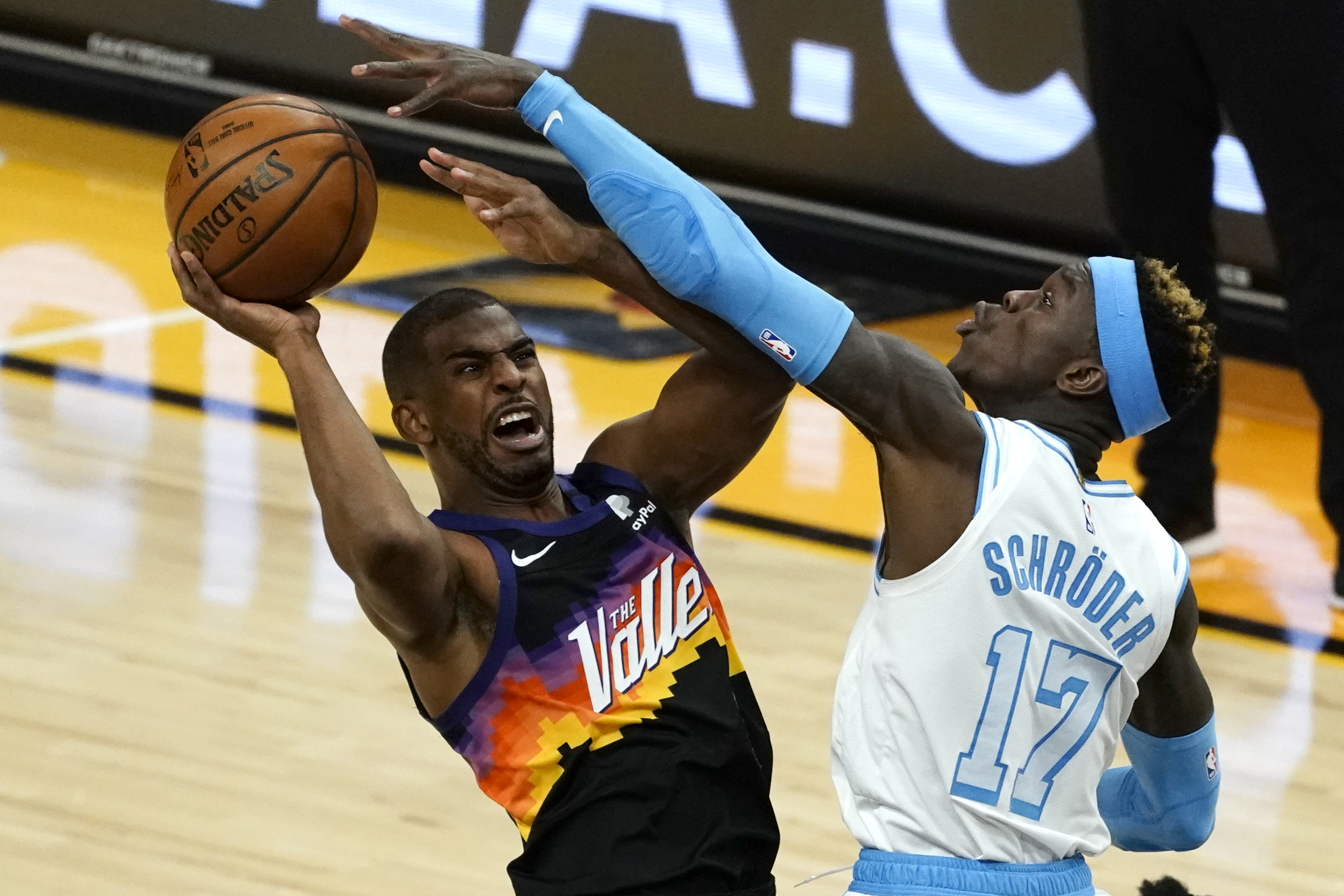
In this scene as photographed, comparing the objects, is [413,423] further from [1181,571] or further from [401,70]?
[1181,571]

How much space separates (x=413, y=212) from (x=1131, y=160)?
173 inches

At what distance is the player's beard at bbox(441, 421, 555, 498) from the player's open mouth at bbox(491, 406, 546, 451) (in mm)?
11

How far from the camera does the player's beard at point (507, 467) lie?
3.40 m

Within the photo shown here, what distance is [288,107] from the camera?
346 centimetres

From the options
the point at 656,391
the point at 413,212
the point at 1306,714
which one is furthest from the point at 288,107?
the point at 413,212

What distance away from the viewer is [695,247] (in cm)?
305

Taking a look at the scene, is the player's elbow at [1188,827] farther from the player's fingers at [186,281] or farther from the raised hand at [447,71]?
the player's fingers at [186,281]

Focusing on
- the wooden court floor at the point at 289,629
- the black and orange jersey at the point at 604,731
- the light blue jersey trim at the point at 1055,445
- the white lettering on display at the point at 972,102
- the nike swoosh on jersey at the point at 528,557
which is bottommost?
the wooden court floor at the point at 289,629

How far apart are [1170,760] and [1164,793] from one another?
0.07m

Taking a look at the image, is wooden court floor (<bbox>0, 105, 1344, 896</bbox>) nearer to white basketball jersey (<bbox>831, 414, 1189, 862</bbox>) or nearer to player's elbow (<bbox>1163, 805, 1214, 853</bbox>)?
player's elbow (<bbox>1163, 805, 1214, 853</bbox>)

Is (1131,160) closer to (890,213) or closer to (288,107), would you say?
(890,213)

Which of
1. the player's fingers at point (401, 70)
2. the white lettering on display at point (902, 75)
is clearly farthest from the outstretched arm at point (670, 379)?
the white lettering on display at point (902, 75)

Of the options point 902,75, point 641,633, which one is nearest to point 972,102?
point 902,75

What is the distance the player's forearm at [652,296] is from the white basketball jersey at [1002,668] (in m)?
0.44
